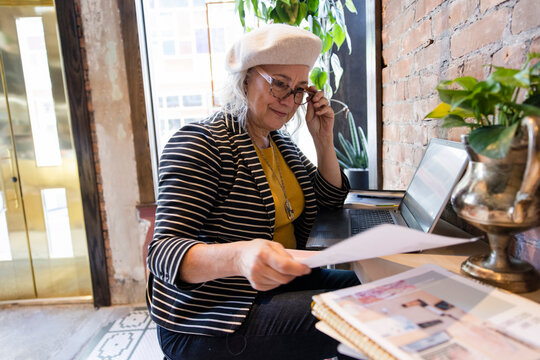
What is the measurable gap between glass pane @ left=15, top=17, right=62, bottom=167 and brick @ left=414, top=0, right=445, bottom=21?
2.36 meters

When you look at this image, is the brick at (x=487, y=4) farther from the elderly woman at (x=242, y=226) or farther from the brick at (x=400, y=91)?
the brick at (x=400, y=91)

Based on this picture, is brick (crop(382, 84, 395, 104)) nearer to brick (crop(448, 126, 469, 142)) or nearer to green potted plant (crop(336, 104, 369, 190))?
green potted plant (crop(336, 104, 369, 190))

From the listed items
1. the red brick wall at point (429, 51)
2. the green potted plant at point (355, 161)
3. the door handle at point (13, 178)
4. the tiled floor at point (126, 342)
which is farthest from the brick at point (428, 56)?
the door handle at point (13, 178)

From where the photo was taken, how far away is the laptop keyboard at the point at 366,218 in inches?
44.1

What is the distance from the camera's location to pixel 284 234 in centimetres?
126

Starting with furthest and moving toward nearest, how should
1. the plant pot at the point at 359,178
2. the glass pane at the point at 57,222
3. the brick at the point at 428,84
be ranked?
the glass pane at the point at 57,222 < the plant pot at the point at 359,178 < the brick at the point at 428,84

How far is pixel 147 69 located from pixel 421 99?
1765mm

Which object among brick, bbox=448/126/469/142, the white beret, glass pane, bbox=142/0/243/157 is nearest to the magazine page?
brick, bbox=448/126/469/142

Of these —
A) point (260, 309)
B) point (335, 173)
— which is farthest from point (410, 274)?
point (335, 173)

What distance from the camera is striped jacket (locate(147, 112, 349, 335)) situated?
92cm

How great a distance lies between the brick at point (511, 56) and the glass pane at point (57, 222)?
9.09 ft

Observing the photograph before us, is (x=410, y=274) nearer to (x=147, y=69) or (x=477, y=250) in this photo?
(x=477, y=250)

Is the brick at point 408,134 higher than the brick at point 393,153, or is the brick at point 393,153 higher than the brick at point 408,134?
the brick at point 408,134

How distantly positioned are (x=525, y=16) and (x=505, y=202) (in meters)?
0.50
